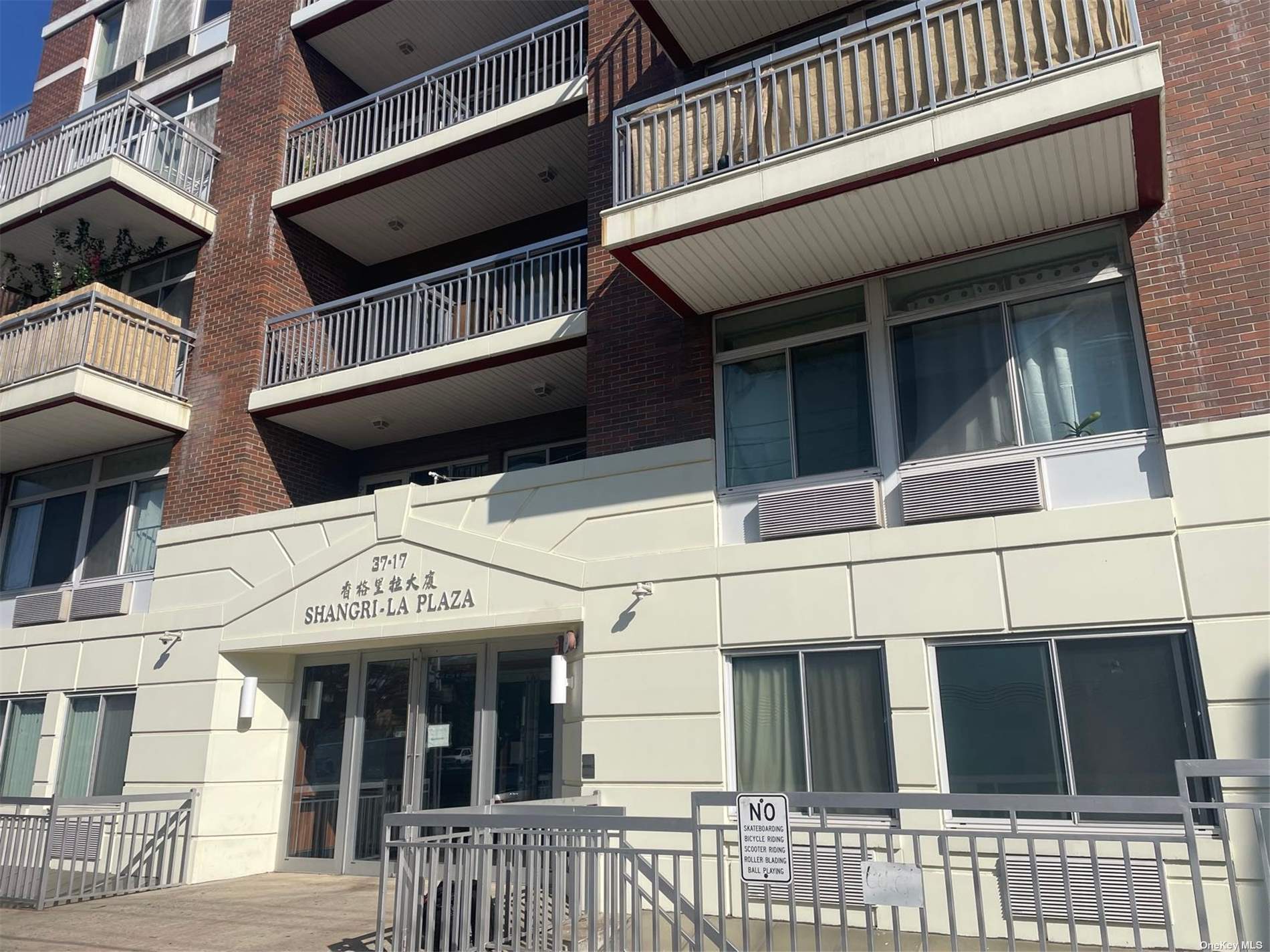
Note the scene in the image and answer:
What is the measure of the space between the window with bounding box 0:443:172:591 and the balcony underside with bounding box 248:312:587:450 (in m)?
2.64

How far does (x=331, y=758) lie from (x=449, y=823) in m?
6.14

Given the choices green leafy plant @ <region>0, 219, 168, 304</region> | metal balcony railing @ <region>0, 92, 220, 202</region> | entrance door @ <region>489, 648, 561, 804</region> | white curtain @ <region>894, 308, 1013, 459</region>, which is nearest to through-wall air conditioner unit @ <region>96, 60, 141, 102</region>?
metal balcony railing @ <region>0, 92, 220, 202</region>

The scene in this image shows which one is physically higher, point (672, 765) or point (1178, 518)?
point (1178, 518)

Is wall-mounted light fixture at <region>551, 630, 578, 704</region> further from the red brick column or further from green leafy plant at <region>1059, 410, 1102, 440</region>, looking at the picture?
the red brick column

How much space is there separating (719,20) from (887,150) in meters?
3.62

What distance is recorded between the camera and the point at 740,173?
358 inches

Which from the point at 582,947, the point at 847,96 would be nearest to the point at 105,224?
the point at 847,96

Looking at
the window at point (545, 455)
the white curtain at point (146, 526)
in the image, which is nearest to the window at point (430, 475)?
the window at point (545, 455)

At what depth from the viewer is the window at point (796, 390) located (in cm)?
964

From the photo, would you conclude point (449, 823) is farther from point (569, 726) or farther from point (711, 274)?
point (711, 274)

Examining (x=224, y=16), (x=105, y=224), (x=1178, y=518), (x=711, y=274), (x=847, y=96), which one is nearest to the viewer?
(x=1178, y=518)

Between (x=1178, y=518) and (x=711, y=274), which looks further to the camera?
(x=711, y=274)

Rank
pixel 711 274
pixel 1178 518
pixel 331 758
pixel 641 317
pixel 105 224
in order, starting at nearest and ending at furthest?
1. pixel 1178 518
2. pixel 711 274
3. pixel 641 317
4. pixel 331 758
5. pixel 105 224

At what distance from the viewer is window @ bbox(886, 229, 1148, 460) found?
28.4ft
